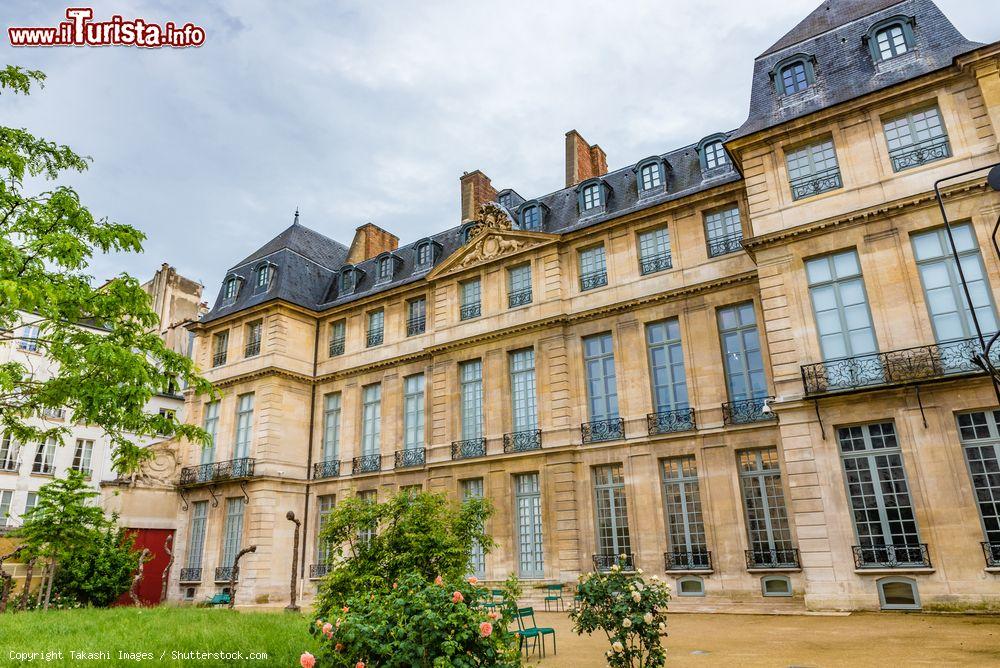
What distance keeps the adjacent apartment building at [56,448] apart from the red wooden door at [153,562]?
2.45 meters

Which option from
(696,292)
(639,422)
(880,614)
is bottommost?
(880,614)

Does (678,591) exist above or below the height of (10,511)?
below

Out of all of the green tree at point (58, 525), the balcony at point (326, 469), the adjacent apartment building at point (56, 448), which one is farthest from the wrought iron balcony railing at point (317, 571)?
the adjacent apartment building at point (56, 448)

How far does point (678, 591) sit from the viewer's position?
14.9 m

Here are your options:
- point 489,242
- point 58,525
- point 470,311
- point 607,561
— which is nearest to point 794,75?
point 489,242

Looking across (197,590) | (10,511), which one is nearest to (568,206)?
(197,590)

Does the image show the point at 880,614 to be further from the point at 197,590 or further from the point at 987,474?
the point at 197,590

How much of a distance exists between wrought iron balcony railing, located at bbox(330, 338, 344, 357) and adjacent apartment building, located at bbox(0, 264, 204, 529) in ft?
18.4

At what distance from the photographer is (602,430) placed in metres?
17.1

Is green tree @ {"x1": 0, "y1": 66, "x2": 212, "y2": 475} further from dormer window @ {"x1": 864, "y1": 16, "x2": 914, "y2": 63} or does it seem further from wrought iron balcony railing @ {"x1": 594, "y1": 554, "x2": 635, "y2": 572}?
dormer window @ {"x1": 864, "y1": 16, "x2": 914, "y2": 63}

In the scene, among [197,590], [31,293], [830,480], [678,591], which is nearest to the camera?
[31,293]

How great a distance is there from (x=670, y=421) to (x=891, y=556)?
221 inches

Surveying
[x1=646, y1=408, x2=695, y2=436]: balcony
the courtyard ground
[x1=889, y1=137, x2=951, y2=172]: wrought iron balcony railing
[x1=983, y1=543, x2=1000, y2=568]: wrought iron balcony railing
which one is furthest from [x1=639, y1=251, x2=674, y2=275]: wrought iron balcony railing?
[x1=983, y1=543, x2=1000, y2=568]: wrought iron balcony railing

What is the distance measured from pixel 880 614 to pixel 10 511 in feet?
94.4
